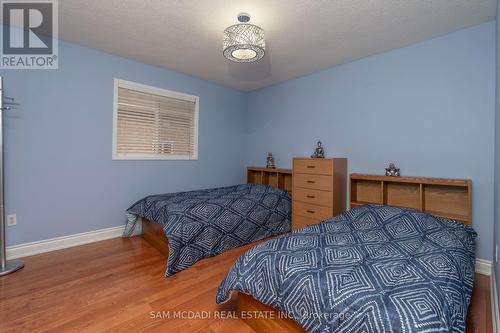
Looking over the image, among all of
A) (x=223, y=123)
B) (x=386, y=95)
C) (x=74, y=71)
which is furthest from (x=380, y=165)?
(x=74, y=71)

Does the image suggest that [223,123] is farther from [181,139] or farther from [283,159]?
[283,159]

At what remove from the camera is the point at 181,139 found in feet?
12.3

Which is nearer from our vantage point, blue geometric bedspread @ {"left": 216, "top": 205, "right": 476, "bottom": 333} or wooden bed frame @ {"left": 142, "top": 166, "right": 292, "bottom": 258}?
blue geometric bedspread @ {"left": 216, "top": 205, "right": 476, "bottom": 333}

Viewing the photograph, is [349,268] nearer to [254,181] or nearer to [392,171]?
[392,171]

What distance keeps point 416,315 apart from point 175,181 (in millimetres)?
3269

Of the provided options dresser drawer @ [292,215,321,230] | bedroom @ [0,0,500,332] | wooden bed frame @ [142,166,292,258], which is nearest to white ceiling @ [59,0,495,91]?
bedroom @ [0,0,500,332]

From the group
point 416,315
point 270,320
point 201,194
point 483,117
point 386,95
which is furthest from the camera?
point 201,194

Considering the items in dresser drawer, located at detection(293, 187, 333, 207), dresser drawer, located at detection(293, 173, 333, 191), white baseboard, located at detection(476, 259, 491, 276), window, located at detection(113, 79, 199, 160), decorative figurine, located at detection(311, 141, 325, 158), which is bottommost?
white baseboard, located at detection(476, 259, 491, 276)

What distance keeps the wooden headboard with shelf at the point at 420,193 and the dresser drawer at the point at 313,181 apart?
0.32 meters

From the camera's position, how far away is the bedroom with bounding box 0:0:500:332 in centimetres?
176

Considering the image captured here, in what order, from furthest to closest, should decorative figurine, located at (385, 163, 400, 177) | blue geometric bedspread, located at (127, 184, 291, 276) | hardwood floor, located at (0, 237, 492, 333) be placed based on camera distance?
decorative figurine, located at (385, 163, 400, 177)
blue geometric bedspread, located at (127, 184, 291, 276)
hardwood floor, located at (0, 237, 492, 333)

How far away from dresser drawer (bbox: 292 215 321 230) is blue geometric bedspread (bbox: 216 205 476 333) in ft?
3.48

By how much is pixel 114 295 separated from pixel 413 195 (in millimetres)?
3039

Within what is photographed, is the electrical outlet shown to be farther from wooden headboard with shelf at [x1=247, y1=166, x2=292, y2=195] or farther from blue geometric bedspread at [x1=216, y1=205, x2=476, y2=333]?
wooden headboard with shelf at [x1=247, y1=166, x2=292, y2=195]
